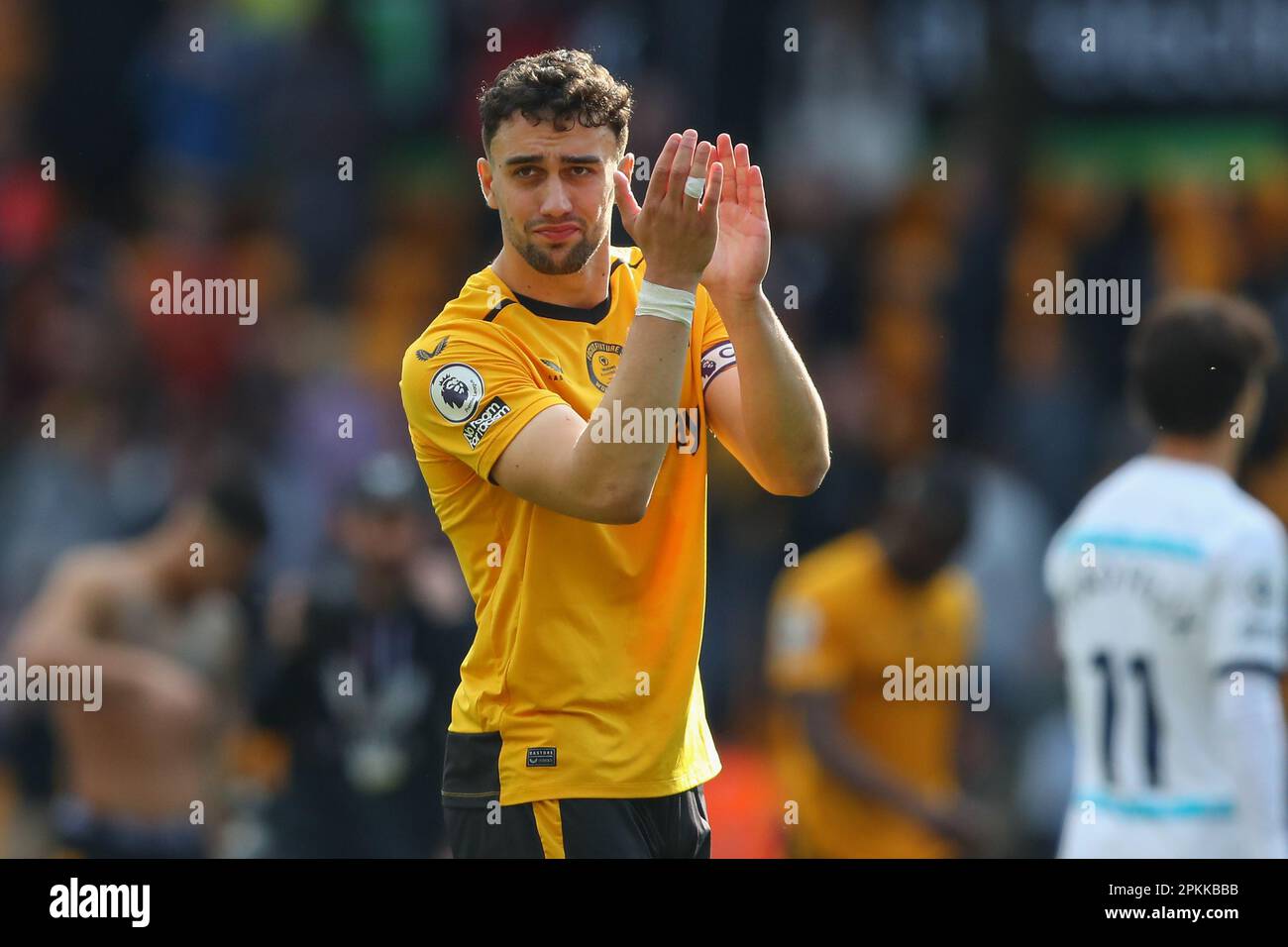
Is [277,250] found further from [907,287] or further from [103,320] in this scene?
[907,287]

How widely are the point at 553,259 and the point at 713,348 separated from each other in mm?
413

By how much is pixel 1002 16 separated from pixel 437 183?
3158 millimetres

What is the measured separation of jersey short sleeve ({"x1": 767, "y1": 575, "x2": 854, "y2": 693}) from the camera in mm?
7332

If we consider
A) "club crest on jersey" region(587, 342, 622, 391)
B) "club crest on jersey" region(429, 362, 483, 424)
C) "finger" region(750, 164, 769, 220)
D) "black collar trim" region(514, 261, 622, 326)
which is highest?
"finger" region(750, 164, 769, 220)

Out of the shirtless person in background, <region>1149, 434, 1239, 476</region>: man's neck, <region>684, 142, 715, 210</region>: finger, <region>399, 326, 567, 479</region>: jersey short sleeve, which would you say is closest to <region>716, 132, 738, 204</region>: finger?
<region>684, 142, 715, 210</region>: finger

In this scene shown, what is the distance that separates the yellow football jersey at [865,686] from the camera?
23.5 ft

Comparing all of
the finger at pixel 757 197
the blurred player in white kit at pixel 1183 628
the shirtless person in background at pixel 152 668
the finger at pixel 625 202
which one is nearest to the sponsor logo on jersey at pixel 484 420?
the finger at pixel 625 202

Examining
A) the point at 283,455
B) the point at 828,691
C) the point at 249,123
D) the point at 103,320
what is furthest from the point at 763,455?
the point at 249,123

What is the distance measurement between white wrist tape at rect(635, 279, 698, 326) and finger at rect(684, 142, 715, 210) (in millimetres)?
168

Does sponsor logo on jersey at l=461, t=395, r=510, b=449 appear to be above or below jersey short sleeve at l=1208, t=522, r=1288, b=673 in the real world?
above

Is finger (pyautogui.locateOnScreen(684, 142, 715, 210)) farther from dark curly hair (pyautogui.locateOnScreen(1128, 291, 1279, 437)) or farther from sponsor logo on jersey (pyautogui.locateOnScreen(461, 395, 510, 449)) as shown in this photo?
dark curly hair (pyautogui.locateOnScreen(1128, 291, 1279, 437))

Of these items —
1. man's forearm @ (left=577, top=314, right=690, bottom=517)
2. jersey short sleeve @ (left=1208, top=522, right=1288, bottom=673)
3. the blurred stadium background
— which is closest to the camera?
man's forearm @ (left=577, top=314, right=690, bottom=517)

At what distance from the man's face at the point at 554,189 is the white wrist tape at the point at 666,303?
0.33m

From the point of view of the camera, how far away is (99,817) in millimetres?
7398
